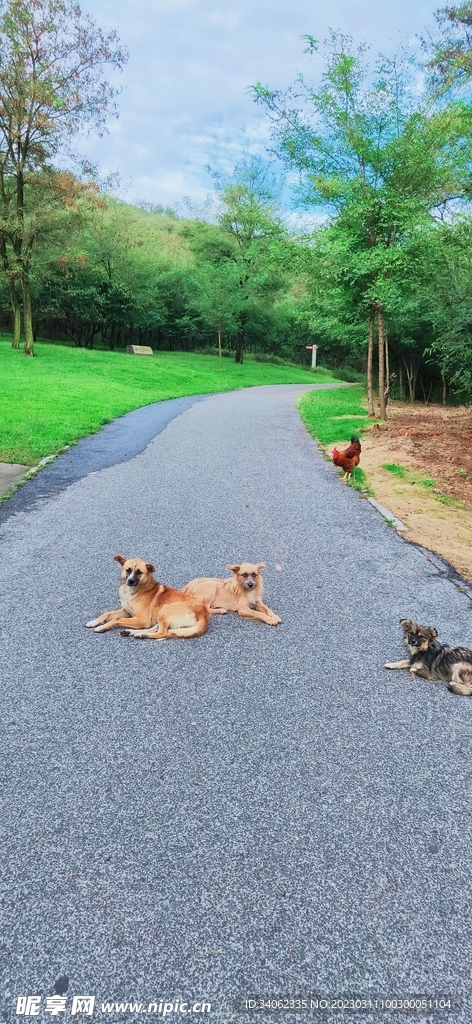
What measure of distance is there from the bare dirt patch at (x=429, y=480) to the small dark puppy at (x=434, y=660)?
1689mm

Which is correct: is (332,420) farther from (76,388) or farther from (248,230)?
(248,230)

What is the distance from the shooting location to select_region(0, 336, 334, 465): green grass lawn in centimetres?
1097

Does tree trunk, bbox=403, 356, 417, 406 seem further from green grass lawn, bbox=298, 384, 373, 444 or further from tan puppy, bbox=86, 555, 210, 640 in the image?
tan puppy, bbox=86, 555, 210, 640

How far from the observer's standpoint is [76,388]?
60.5ft

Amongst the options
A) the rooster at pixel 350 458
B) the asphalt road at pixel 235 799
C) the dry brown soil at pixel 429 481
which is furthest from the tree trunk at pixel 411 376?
the asphalt road at pixel 235 799

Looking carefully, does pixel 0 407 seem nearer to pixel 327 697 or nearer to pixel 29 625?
pixel 29 625

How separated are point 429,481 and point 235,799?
675 cm

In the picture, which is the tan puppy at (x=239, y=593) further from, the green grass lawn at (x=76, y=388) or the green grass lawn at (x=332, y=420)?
the green grass lawn at (x=332, y=420)

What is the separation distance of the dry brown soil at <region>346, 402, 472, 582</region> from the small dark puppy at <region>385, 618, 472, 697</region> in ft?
5.61

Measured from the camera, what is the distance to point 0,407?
1355 cm

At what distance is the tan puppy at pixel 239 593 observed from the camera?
4.08m

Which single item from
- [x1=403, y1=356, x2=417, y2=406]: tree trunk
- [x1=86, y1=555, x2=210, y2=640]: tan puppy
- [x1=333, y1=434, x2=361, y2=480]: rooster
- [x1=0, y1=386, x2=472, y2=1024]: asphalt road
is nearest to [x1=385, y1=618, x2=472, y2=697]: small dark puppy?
[x1=0, y1=386, x2=472, y2=1024]: asphalt road

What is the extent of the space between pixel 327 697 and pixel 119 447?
8.39m

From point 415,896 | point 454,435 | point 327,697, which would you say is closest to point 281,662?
point 327,697
